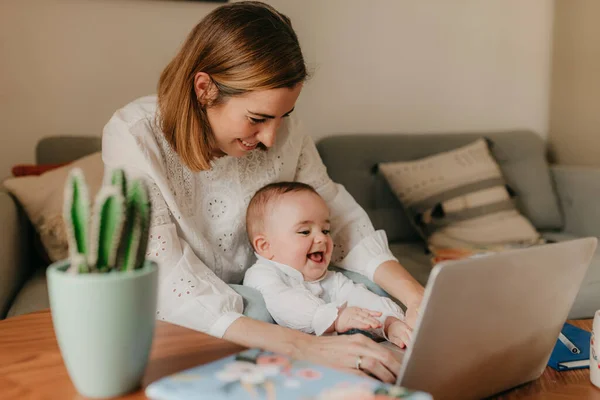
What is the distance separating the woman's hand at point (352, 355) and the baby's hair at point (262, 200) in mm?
519

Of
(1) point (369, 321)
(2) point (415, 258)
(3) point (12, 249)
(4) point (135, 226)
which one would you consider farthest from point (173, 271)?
(2) point (415, 258)

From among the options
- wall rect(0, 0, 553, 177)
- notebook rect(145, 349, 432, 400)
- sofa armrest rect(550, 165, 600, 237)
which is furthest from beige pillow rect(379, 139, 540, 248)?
notebook rect(145, 349, 432, 400)

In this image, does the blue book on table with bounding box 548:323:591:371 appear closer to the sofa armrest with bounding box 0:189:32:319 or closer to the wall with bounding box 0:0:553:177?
the sofa armrest with bounding box 0:189:32:319

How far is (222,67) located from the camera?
4.08 feet

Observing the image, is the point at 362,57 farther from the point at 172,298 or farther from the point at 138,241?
→ the point at 138,241

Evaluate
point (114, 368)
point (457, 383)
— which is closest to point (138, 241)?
point (114, 368)

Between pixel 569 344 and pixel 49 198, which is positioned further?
pixel 49 198

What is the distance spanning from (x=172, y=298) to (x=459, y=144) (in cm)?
168

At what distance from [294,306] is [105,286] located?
0.61 meters

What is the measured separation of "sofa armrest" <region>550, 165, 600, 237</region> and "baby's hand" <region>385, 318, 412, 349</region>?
5.05 feet

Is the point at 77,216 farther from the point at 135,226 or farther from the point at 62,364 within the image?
the point at 62,364

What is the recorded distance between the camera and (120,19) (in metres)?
2.29

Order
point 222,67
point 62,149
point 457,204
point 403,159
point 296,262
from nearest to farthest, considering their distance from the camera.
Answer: point 222,67 → point 296,262 → point 62,149 → point 457,204 → point 403,159

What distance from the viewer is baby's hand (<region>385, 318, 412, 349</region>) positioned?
1.04 metres
